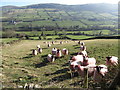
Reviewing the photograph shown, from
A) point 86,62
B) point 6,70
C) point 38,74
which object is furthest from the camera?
point 6,70

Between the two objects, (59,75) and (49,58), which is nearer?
(59,75)

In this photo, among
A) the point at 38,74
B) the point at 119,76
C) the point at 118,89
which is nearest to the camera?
the point at 118,89

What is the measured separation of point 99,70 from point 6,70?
13353 mm

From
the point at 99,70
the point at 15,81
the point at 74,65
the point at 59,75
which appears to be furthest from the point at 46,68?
the point at 99,70

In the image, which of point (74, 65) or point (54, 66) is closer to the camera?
point (74, 65)

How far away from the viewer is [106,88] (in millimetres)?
8438

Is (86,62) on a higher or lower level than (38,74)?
higher

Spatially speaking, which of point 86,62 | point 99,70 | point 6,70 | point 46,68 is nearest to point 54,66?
point 46,68

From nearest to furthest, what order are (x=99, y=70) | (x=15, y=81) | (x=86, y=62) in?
(x=99, y=70) < (x=86, y=62) < (x=15, y=81)

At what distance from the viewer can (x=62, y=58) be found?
2412 centimetres

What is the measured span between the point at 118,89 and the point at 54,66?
13.8m

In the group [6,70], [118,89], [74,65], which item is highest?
[118,89]

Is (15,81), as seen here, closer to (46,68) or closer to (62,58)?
(46,68)

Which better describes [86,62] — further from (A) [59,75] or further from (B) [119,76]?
(B) [119,76]
